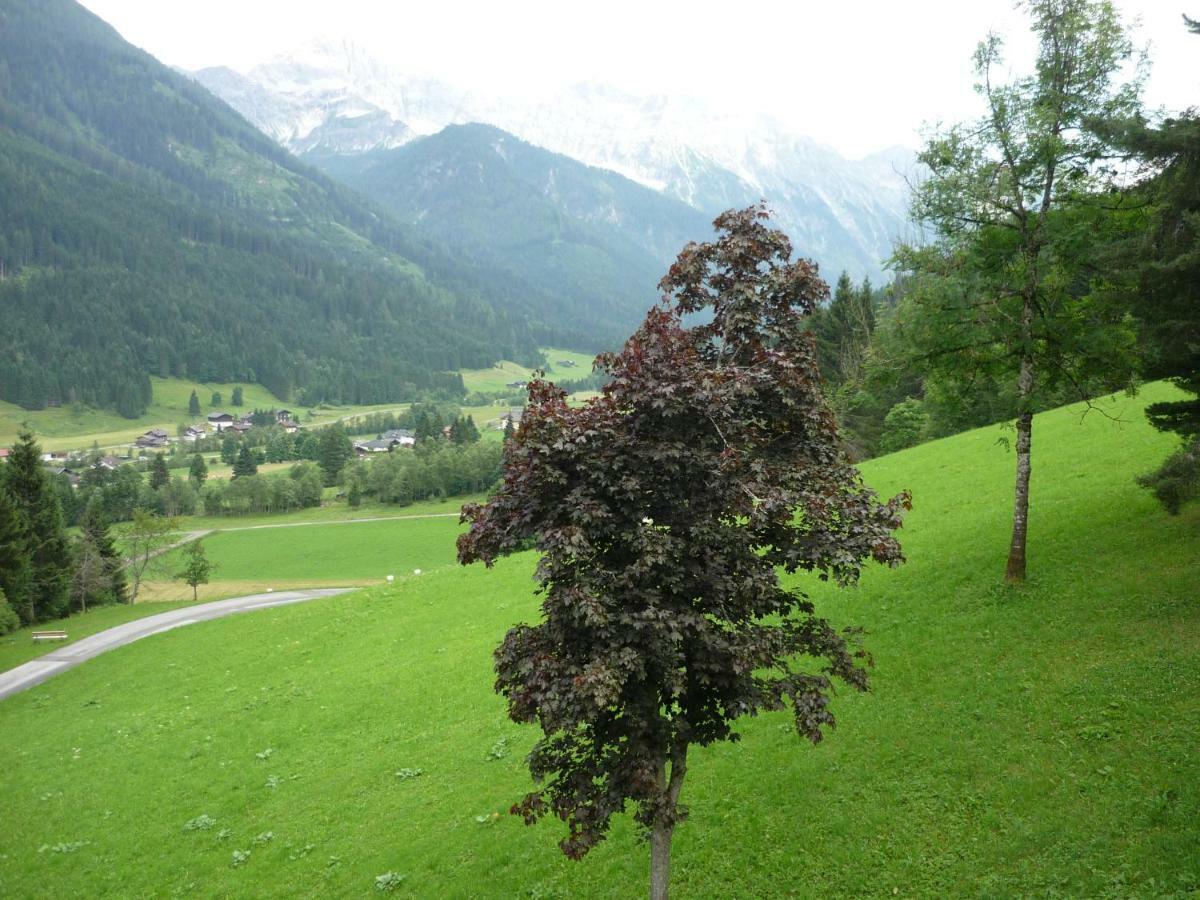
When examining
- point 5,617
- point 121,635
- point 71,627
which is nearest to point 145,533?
point 71,627

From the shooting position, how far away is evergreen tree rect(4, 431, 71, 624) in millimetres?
61312

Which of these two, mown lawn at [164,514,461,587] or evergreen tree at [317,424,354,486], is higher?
evergreen tree at [317,424,354,486]

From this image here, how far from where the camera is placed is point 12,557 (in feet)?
184

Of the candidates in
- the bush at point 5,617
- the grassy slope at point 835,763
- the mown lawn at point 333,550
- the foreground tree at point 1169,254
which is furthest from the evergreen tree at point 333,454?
Result: the foreground tree at point 1169,254

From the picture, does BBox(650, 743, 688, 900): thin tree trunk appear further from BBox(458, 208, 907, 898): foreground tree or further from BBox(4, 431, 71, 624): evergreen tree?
BBox(4, 431, 71, 624): evergreen tree

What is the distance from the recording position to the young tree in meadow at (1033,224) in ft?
56.9

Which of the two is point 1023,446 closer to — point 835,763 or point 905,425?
point 835,763

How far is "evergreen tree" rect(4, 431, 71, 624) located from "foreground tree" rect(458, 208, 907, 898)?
69.4m

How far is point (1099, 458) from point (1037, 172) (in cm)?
1644

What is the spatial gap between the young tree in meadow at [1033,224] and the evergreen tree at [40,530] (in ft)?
238

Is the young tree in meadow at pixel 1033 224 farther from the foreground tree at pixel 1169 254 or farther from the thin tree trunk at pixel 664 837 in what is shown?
the thin tree trunk at pixel 664 837

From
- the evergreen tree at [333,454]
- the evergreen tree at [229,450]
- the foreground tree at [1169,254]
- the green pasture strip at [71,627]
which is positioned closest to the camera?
the foreground tree at [1169,254]

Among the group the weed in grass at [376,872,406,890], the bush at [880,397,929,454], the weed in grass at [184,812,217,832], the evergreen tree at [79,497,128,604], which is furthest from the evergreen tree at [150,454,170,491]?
the weed in grass at [376,872,406,890]

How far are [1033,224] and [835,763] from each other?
47.8 feet
